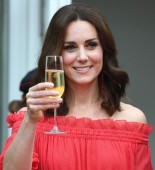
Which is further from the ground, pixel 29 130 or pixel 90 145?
pixel 29 130

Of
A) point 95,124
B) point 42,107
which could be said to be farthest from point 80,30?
point 42,107

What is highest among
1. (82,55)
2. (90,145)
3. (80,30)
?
(80,30)

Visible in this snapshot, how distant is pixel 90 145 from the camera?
12.0 feet

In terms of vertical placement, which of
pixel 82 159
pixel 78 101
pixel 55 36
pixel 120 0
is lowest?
pixel 82 159

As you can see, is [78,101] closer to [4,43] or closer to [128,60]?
[128,60]

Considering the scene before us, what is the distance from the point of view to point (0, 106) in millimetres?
7012

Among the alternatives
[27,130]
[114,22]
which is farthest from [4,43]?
[27,130]

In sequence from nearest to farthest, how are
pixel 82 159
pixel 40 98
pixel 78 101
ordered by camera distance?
pixel 40 98, pixel 82 159, pixel 78 101

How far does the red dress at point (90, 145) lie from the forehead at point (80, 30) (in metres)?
0.47

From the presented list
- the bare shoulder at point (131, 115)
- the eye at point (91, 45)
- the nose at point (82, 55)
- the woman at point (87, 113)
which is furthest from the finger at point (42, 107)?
the bare shoulder at point (131, 115)

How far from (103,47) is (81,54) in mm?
Answer: 210

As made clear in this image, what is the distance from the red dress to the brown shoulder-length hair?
0.40ft

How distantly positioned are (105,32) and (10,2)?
10.6 feet

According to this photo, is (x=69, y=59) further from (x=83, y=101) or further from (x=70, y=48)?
(x=83, y=101)
